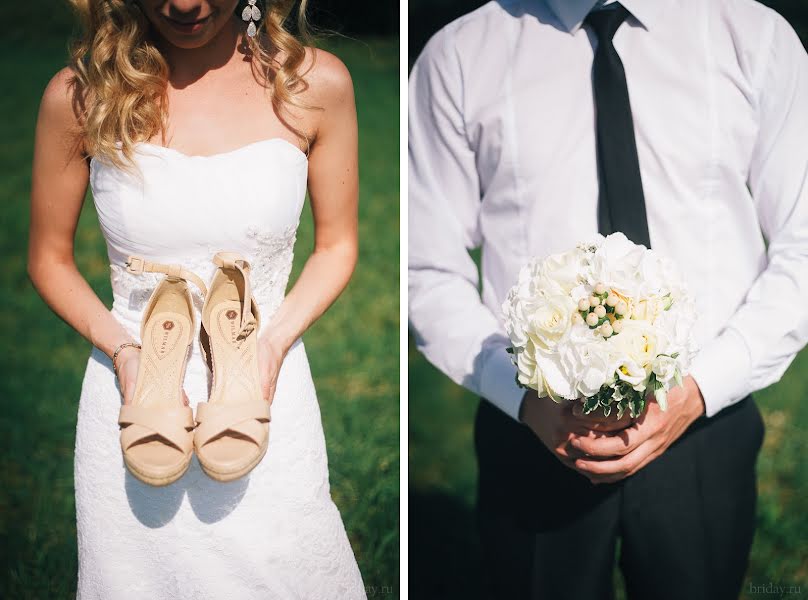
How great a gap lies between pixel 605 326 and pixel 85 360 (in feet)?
7.91

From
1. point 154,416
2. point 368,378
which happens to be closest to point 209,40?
point 154,416

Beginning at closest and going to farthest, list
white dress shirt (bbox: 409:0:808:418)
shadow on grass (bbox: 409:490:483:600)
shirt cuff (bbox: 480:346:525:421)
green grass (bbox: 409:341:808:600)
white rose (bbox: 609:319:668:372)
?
white rose (bbox: 609:319:668:372) → white dress shirt (bbox: 409:0:808:418) → shirt cuff (bbox: 480:346:525:421) → green grass (bbox: 409:341:808:600) → shadow on grass (bbox: 409:490:483:600)

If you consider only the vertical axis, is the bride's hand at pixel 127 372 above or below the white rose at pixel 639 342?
below

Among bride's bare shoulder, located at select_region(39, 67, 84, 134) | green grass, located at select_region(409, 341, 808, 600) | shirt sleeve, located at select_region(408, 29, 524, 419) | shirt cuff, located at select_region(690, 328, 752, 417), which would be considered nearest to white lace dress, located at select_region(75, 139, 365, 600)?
bride's bare shoulder, located at select_region(39, 67, 84, 134)

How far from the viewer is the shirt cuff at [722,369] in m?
2.04

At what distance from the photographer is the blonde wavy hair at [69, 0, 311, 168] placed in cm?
192

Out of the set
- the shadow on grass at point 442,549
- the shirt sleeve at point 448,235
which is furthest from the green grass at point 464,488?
the shirt sleeve at point 448,235

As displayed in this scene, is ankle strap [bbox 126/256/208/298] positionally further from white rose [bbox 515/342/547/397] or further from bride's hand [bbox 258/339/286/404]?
white rose [bbox 515/342/547/397]

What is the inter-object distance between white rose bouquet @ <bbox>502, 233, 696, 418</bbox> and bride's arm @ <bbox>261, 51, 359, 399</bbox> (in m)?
0.50

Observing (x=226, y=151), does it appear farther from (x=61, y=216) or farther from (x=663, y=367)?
(x=663, y=367)

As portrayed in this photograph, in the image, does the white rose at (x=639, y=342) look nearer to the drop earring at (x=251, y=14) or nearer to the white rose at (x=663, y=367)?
the white rose at (x=663, y=367)

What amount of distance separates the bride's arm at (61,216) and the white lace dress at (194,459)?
0.17 ft

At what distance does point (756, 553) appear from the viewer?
7.73 ft

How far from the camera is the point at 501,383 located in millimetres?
2201
